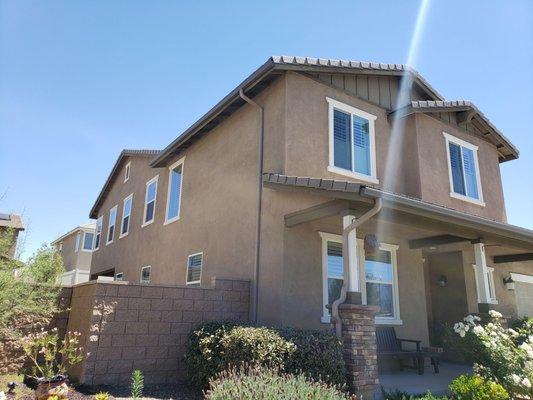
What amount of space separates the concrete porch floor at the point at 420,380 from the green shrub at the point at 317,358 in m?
1.08

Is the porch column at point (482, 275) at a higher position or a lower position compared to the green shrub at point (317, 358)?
higher

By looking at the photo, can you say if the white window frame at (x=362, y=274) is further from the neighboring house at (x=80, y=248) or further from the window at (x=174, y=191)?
the neighboring house at (x=80, y=248)

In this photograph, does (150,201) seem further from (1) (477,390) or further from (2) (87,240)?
(2) (87,240)

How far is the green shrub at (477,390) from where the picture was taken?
561 cm

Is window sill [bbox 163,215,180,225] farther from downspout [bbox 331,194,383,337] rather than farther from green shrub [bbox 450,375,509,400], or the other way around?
green shrub [bbox 450,375,509,400]

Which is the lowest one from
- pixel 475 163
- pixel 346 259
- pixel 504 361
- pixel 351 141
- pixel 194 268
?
pixel 504 361

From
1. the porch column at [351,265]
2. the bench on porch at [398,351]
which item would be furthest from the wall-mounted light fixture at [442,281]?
the porch column at [351,265]

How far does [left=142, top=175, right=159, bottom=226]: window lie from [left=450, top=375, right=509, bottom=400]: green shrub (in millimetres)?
12291

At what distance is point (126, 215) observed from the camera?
1900 cm

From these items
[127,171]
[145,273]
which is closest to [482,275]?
[145,273]

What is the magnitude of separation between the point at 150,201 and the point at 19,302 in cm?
933

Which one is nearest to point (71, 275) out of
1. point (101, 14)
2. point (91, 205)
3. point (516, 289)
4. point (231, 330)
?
point (91, 205)

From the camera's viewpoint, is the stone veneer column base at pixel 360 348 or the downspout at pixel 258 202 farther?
the downspout at pixel 258 202

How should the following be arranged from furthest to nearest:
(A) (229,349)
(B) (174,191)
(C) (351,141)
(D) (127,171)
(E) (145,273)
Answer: (D) (127,171) < (E) (145,273) < (B) (174,191) < (C) (351,141) < (A) (229,349)
